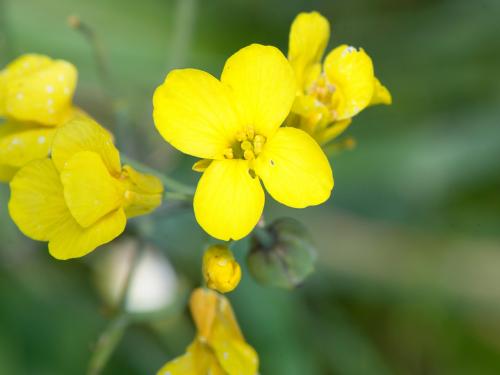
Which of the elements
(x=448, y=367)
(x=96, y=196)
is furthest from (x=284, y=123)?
(x=448, y=367)

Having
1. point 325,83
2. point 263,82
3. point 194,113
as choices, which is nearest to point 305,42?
point 325,83

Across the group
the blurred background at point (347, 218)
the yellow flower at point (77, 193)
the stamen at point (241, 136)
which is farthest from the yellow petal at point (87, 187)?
the blurred background at point (347, 218)

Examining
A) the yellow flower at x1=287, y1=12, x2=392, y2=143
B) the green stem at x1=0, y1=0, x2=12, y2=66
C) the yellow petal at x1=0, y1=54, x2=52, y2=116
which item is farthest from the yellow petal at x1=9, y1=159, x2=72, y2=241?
the green stem at x1=0, y1=0, x2=12, y2=66

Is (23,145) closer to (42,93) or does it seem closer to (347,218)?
(42,93)

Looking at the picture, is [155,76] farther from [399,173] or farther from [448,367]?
[448,367]

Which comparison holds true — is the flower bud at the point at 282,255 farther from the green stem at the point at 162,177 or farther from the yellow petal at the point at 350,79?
the yellow petal at the point at 350,79

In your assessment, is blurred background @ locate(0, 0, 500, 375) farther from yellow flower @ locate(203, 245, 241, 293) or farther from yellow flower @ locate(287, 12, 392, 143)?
yellow flower @ locate(203, 245, 241, 293)
